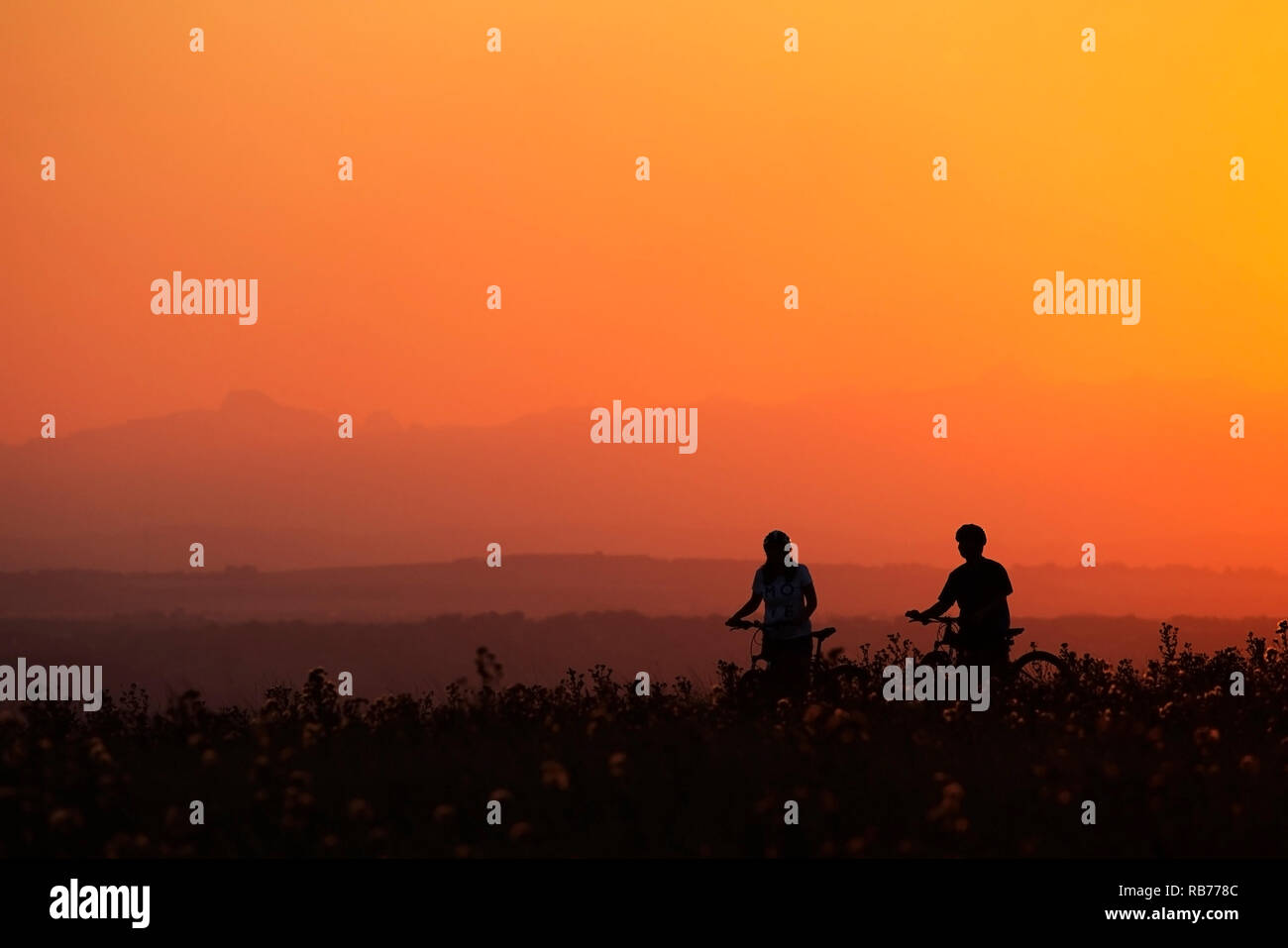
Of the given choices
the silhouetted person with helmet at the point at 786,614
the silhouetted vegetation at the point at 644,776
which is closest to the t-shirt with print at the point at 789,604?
the silhouetted person with helmet at the point at 786,614

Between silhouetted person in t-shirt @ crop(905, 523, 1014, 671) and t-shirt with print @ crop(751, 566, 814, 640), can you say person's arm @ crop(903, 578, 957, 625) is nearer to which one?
silhouetted person in t-shirt @ crop(905, 523, 1014, 671)

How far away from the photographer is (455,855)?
32.3ft

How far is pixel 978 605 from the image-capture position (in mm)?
16359

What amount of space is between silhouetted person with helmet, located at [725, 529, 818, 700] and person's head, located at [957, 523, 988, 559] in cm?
186

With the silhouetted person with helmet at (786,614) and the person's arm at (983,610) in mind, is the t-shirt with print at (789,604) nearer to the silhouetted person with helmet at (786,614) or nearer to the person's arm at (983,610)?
the silhouetted person with helmet at (786,614)

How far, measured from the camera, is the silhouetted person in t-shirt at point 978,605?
16281mm

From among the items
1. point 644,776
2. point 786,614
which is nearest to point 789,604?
point 786,614

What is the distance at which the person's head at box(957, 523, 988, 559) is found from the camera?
53.9 ft

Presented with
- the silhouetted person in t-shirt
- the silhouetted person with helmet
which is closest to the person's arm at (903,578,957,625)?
the silhouetted person in t-shirt

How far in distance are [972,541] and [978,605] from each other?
72 centimetres
